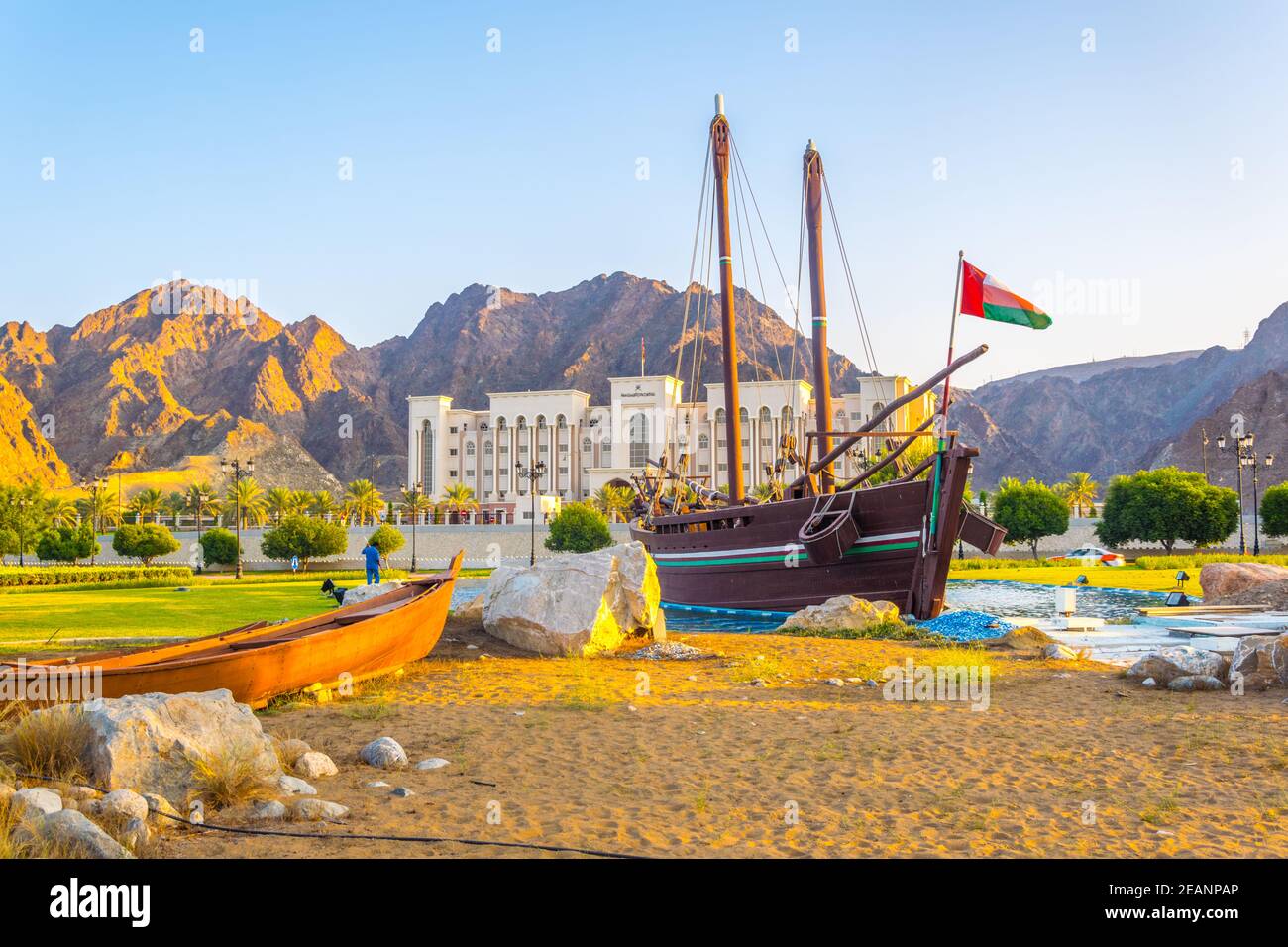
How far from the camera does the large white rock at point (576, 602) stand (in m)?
15.4

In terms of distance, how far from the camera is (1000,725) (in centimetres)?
952

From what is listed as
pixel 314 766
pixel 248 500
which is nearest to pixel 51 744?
pixel 314 766

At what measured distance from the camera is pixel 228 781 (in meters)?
6.22

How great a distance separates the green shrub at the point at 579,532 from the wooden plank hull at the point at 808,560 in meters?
25.0

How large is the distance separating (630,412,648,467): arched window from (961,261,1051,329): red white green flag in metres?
94.4

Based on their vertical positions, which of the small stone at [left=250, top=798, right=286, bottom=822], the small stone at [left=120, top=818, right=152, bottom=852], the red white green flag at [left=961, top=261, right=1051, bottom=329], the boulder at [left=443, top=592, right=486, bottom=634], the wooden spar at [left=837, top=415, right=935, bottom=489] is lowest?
the boulder at [left=443, top=592, right=486, bottom=634]

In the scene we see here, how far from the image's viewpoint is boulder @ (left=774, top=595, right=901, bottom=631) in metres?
20.7

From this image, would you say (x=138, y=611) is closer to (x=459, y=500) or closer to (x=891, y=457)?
(x=891, y=457)

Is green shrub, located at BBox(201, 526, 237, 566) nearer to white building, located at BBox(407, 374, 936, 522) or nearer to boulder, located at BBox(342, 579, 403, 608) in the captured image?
white building, located at BBox(407, 374, 936, 522)

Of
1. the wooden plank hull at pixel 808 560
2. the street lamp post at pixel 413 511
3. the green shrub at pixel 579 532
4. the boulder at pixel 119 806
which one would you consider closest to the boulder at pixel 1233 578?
the wooden plank hull at pixel 808 560

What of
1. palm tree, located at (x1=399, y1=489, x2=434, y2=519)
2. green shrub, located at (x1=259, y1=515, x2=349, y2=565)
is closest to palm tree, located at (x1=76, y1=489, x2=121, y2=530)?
palm tree, located at (x1=399, y1=489, x2=434, y2=519)

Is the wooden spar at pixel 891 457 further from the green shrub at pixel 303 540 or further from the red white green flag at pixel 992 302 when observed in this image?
the green shrub at pixel 303 540
